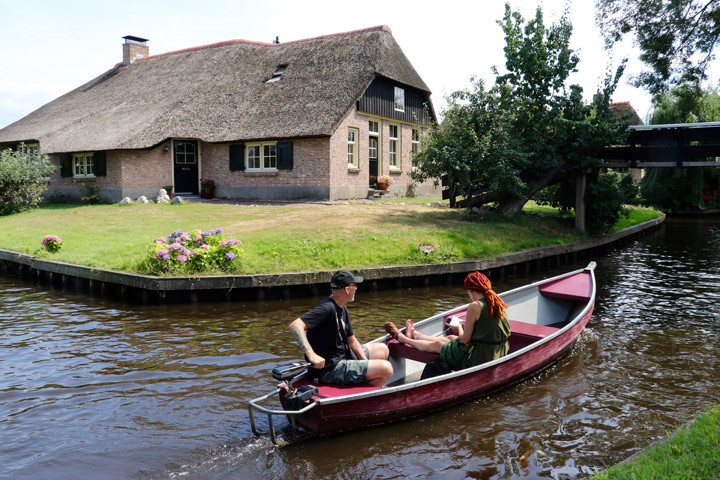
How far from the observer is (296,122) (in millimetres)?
21734

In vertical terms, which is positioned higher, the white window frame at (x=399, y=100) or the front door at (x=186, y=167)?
the white window frame at (x=399, y=100)

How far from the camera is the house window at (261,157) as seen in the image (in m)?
22.9

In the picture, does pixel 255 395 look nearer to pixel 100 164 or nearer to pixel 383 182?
pixel 383 182

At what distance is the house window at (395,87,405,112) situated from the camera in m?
25.2

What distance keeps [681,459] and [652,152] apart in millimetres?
15838

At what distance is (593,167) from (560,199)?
2.35 m

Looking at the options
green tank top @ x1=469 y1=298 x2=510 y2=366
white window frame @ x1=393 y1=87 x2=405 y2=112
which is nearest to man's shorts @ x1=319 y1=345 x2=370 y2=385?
green tank top @ x1=469 y1=298 x2=510 y2=366

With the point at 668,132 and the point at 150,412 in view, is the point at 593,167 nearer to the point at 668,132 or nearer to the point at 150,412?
the point at 668,132

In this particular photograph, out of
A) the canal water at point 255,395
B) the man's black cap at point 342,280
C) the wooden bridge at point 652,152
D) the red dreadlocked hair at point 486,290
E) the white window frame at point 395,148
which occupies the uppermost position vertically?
the white window frame at point 395,148

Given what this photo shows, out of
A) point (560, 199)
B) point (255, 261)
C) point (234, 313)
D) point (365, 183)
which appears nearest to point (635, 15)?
point (560, 199)

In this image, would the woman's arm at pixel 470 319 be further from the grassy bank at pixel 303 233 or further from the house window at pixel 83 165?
the house window at pixel 83 165

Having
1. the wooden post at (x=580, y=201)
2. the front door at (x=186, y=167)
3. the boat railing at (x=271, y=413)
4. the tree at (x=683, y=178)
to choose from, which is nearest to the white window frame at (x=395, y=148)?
the front door at (x=186, y=167)

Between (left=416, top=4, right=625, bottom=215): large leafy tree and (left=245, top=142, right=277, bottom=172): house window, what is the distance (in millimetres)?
7783

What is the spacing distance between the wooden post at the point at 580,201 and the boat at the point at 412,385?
1060 centimetres
